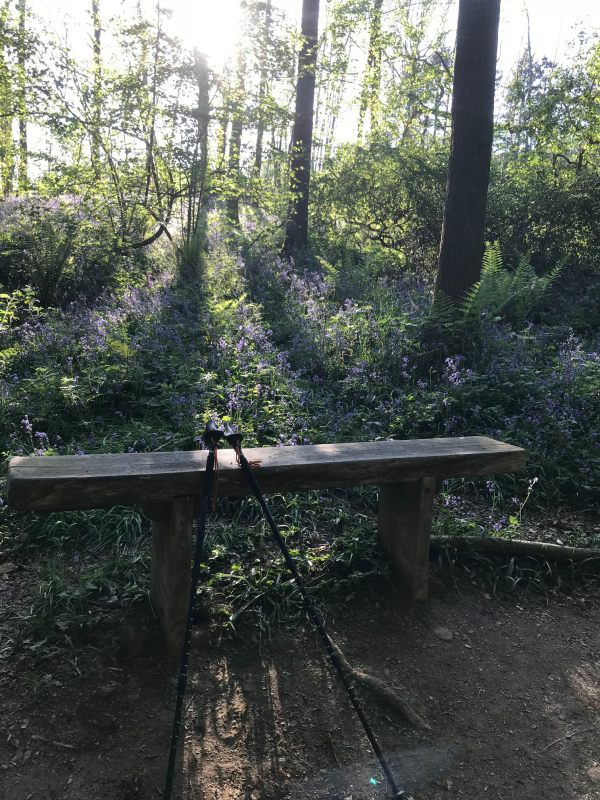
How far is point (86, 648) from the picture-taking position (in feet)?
8.84

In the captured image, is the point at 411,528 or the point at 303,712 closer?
the point at 303,712

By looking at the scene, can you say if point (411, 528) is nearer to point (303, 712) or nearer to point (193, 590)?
point (303, 712)

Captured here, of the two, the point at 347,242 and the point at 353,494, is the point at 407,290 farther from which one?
the point at 353,494

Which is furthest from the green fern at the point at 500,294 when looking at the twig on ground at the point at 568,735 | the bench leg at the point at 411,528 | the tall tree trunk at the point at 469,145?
the twig on ground at the point at 568,735

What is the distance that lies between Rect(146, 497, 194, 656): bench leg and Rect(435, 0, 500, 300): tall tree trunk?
5025 mm

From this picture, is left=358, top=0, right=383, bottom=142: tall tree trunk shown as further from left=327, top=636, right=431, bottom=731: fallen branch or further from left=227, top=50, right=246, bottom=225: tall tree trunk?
left=327, top=636, right=431, bottom=731: fallen branch

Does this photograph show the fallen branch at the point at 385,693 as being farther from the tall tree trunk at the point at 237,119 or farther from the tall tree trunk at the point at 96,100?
the tall tree trunk at the point at 96,100

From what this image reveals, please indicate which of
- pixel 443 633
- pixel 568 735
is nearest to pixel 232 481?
pixel 443 633

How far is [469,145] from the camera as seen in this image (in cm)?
647

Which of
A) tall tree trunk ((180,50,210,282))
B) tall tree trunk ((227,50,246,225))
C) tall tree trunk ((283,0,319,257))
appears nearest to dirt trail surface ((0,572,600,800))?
tall tree trunk ((180,50,210,282))

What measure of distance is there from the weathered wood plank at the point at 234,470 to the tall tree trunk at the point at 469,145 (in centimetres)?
372

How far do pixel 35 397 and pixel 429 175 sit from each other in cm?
870

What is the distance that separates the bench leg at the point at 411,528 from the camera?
10.6ft

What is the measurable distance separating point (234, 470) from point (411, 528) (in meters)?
1.17
